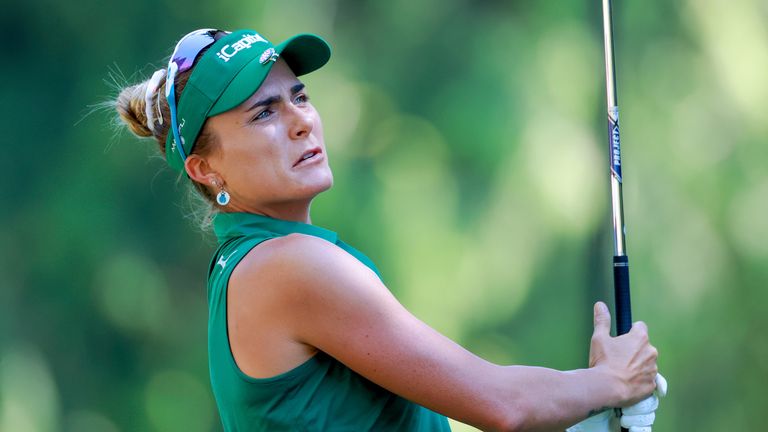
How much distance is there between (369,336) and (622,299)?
0.67 m

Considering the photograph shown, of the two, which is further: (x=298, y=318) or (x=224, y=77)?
(x=224, y=77)

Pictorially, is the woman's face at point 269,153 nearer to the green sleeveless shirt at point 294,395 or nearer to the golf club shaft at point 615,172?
the green sleeveless shirt at point 294,395

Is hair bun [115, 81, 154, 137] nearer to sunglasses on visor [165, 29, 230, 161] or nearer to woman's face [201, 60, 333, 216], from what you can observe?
sunglasses on visor [165, 29, 230, 161]

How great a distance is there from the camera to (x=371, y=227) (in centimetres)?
314

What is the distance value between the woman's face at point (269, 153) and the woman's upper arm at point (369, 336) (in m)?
0.25

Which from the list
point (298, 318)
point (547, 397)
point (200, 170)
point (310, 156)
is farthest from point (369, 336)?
point (200, 170)

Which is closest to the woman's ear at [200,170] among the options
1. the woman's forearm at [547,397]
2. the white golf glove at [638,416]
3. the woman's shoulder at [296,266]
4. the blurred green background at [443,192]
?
the woman's shoulder at [296,266]

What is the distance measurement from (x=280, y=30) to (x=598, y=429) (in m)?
1.62

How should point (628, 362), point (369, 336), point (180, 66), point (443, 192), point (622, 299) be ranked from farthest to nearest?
point (443, 192)
point (622, 299)
point (180, 66)
point (628, 362)
point (369, 336)

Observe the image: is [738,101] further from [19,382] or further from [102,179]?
[19,382]

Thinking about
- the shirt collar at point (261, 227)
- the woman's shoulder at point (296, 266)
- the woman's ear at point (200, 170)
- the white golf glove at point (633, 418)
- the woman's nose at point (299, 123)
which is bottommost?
the white golf glove at point (633, 418)

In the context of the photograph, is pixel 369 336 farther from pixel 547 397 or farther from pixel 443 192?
pixel 443 192

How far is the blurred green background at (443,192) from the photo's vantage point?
3031 mm

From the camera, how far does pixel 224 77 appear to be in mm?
1956
